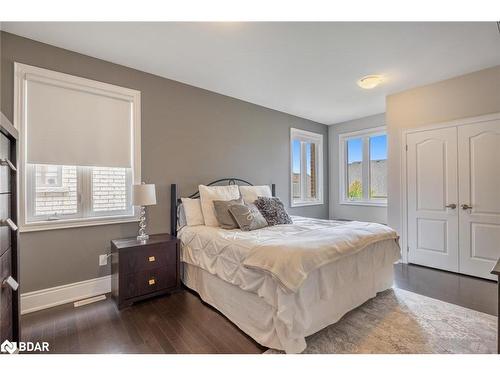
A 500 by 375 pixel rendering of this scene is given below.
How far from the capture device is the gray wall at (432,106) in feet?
9.60

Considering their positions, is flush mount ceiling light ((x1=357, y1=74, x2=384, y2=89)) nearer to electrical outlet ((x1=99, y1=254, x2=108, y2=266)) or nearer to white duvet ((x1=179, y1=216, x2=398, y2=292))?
white duvet ((x1=179, y1=216, x2=398, y2=292))

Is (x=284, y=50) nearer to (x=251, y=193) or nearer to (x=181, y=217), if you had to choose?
(x=251, y=193)

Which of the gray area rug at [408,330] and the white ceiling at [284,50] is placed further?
the white ceiling at [284,50]

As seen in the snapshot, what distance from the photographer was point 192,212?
2.95 m

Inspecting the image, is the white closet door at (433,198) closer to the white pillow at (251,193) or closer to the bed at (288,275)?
the bed at (288,275)

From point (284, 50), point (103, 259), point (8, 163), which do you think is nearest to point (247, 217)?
point (103, 259)

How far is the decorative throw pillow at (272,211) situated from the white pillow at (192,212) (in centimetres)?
73

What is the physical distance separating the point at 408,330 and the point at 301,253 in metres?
1.16

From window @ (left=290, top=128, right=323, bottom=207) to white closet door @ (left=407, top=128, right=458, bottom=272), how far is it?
191 cm

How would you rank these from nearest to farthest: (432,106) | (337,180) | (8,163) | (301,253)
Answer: (8,163) < (301,253) < (432,106) < (337,180)

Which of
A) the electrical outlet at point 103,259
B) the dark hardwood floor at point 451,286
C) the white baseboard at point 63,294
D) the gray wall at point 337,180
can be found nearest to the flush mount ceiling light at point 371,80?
the gray wall at point 337,180

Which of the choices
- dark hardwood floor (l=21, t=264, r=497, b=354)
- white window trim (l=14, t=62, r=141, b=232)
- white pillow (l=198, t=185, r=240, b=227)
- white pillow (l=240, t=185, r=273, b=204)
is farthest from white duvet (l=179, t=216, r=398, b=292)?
white window trim (l=14, t=62, r=141, b=232)

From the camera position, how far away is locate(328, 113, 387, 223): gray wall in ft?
15.4
